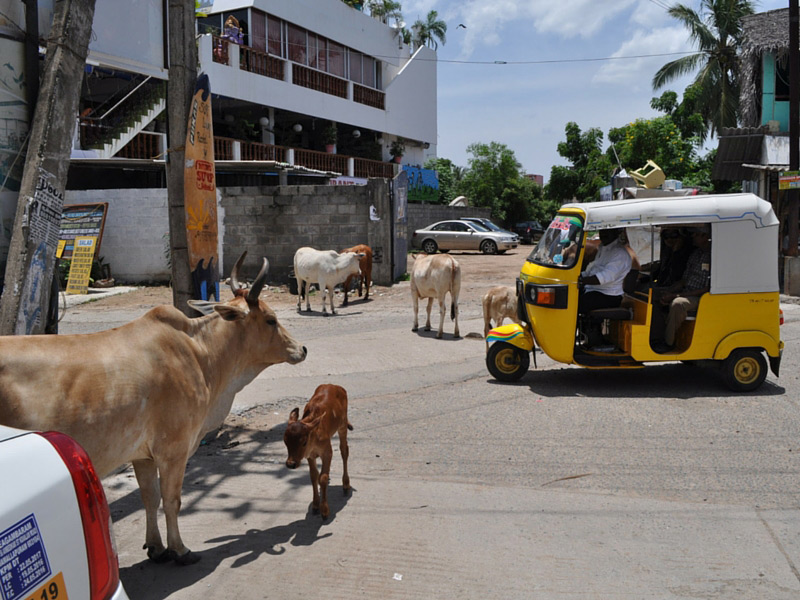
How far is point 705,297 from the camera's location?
836cm

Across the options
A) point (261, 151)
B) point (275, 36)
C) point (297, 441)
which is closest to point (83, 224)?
point (261, 151)

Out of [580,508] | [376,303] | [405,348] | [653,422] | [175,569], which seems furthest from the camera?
[376,303]

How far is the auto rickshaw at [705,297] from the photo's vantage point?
→ 8.30m

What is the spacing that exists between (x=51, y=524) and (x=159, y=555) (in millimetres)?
2572

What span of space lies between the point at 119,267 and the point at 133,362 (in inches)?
677

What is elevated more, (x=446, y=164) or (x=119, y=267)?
(x=446, y=164)

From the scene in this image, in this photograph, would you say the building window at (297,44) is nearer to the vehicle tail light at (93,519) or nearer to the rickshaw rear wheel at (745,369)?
the rickshaw rear wheel at (745,369)

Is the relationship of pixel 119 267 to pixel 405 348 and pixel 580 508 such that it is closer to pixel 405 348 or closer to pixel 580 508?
pixel 405 348

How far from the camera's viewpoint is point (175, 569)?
14.3ft

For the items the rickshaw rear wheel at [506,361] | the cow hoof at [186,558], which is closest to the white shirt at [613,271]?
the rickshaw rear wheel at [506,361]

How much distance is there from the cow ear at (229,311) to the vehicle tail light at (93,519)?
8.14ft

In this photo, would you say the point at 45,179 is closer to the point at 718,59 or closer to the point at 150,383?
the point at 150,383

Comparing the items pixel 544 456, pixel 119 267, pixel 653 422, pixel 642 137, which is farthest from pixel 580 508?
pixel 642 137

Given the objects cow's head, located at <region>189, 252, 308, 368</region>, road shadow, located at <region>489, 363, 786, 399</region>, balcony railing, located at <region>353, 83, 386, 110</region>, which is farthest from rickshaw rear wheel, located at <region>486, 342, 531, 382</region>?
balcony railing, located at <region>353, 83, 386, 110</region>
